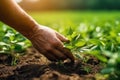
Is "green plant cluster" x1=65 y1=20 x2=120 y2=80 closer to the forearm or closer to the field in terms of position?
the field

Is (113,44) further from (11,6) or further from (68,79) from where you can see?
(11,6)

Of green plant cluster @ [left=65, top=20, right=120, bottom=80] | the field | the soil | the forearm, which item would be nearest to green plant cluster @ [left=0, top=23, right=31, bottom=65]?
the field

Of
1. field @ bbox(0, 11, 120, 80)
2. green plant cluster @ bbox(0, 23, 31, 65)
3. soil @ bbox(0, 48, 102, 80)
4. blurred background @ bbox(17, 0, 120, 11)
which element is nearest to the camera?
field @ bbox(0, 11, 120, 80)

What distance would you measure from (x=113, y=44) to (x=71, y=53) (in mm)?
338

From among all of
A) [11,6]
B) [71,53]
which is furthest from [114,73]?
[11,6]

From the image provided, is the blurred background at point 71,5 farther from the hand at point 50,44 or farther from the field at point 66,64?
the hand at point 50,44

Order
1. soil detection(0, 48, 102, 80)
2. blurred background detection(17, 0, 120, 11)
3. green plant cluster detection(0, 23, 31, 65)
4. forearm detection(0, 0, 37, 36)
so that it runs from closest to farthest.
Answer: soil detection(0, 48, 102, 80)
forearm detection(0, 0, 37, 36)
green plant cluster detection(0, 23, 31, 65)
blurred background detection(17, 0, 120, 11)

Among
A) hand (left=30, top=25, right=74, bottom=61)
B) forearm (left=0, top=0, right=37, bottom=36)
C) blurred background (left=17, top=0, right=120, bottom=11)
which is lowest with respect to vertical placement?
hand (left=30, top=25, right=74, bottom=61)

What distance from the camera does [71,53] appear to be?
3.00m

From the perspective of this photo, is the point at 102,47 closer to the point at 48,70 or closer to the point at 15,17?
the point at 48,70

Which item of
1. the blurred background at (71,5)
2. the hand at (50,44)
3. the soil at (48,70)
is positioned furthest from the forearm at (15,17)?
the blurred background at (71,5)

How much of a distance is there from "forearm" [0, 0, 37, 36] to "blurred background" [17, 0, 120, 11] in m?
27.3

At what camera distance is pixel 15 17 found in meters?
2.98

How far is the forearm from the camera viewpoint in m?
2.93
